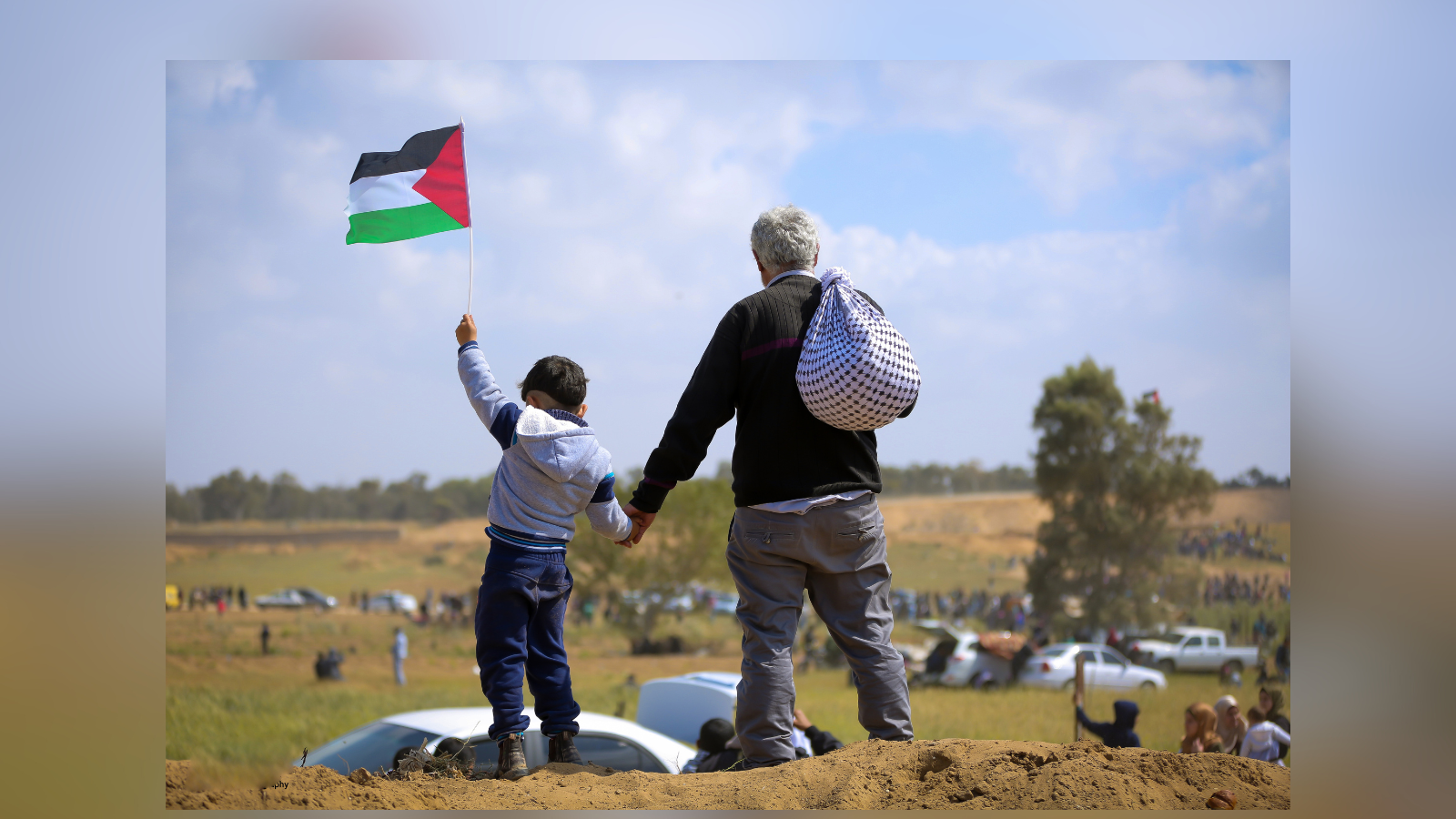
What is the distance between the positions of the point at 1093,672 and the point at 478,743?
25992mm

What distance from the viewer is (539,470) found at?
11.0 ft

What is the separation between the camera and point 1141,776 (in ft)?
9.59

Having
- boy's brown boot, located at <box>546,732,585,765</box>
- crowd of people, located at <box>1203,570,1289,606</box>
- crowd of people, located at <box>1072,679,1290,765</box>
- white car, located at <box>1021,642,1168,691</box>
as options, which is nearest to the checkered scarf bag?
boy's brown boot, located at <box>546,732,585,765</box>

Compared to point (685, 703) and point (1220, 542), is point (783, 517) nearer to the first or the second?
point (685, 703)

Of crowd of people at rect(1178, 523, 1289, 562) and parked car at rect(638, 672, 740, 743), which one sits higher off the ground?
parked car at rect(638, 672, 740, 743)

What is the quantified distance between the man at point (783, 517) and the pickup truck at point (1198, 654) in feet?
108

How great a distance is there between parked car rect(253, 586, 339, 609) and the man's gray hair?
49210 mm

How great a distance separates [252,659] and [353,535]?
23.1m

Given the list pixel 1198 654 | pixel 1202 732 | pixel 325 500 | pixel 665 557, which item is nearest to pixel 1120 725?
pixel 1202 732

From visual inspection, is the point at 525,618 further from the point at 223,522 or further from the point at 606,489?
the point at 223,522

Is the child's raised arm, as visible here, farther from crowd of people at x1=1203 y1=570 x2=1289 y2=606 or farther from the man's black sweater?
crowd of people at x1=1203 y1=570 x2=1289 y2=606

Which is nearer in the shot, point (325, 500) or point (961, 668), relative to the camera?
point (961, 668)

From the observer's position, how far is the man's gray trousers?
3260mm

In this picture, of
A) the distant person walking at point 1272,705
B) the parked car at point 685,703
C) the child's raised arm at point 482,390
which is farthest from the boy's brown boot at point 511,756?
the distant person walking at point 1272,705
